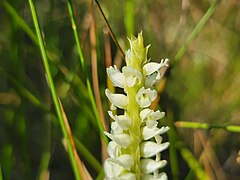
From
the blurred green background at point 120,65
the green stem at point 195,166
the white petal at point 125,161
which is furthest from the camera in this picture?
the blurred green background at point 120,65

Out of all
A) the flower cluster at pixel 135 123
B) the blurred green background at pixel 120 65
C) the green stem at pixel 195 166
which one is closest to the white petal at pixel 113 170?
the flower cluster at pixel 135 123

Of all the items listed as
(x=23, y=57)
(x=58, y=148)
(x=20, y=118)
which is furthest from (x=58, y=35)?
(x=20, y=118)

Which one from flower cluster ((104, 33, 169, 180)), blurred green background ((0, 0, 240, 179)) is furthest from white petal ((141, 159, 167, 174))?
blurred green background ((0, 0, 240, 179))

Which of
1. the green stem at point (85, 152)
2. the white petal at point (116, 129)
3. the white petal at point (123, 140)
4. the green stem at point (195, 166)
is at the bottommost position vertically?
the green stem at point (195, 166)

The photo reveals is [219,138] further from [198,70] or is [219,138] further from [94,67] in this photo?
[94,67]

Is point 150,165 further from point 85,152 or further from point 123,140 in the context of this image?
point 85,152

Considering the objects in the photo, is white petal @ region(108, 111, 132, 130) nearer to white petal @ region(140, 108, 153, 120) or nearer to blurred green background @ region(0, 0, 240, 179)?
white petal @ region(140, 108, 153, 120)

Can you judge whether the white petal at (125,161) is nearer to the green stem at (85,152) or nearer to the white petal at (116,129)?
the white petal at (116,129)
